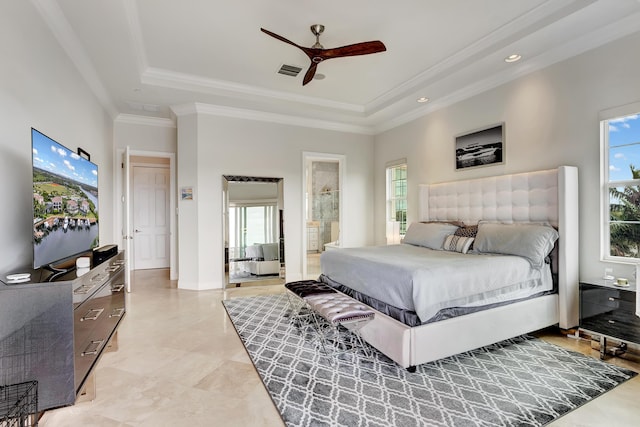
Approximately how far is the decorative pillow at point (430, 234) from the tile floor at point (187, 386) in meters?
1.42

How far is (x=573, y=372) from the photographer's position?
2.30 m

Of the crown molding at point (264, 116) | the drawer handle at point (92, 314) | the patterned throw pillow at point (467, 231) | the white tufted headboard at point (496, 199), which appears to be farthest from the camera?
the crown molding at point (264, 116)

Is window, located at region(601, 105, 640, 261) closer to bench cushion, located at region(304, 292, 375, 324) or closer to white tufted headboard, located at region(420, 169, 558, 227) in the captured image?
white tufted headboard, located at region(420, 169, 558, 227)

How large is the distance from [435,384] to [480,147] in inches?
121

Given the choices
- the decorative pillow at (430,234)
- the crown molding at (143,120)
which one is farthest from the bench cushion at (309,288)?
the crown molding at (143,120)

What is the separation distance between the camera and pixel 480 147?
4.04 m

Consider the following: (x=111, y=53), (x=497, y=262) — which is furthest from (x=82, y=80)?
(x=497, y=262)

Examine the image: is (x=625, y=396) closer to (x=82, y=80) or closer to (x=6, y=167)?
(x=6, y=167)

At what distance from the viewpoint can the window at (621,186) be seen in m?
2.77

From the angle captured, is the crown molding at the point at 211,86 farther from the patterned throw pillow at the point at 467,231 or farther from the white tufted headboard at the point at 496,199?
the patterned throw pillow at the point at 467,231

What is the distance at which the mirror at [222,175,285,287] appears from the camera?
5035 mm

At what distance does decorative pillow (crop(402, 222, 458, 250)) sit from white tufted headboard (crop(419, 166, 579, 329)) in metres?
0.34

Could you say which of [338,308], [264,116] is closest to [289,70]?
[264,116]


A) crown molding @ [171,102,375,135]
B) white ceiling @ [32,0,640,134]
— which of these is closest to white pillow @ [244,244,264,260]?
crown molding @ [171,102,375,135]
